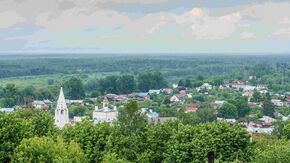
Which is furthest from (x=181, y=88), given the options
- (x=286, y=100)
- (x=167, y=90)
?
(x=286, y=100)

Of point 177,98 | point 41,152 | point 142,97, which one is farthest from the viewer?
point 142,97

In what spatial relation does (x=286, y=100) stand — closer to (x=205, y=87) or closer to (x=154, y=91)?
(x=205, y=87)

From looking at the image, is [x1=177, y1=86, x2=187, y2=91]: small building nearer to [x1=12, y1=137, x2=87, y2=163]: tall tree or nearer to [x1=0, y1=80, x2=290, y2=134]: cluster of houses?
[x1=0, y1=80, x2=290, y2=134]: cluster of houses

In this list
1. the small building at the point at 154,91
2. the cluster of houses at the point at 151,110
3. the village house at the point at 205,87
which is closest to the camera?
the cluster of houses at the point at 151,110

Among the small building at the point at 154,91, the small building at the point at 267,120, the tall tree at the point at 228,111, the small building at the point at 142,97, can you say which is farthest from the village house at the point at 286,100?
the small building at the point at 154,91

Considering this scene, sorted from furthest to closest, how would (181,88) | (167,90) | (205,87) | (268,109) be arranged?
(181,88) → (205,87) → (167,90) → (268,109)

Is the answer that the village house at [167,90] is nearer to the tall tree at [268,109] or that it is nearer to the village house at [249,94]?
the village house at [249,94]

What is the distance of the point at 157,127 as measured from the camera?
127 ft

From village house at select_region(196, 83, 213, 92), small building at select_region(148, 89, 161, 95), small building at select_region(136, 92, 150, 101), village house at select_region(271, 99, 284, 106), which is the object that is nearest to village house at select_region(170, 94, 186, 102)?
small building at select_region(136, 92, 150, 101)

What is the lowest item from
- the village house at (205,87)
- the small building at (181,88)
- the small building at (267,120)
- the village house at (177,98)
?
the small building at (181,88)

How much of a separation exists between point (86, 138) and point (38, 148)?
5883 millimetres

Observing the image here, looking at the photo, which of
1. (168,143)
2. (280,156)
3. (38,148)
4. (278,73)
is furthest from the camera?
(278,73)

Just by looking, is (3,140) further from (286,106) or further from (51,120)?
(286,106)

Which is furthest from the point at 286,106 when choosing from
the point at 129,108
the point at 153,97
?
the point at 129,108
